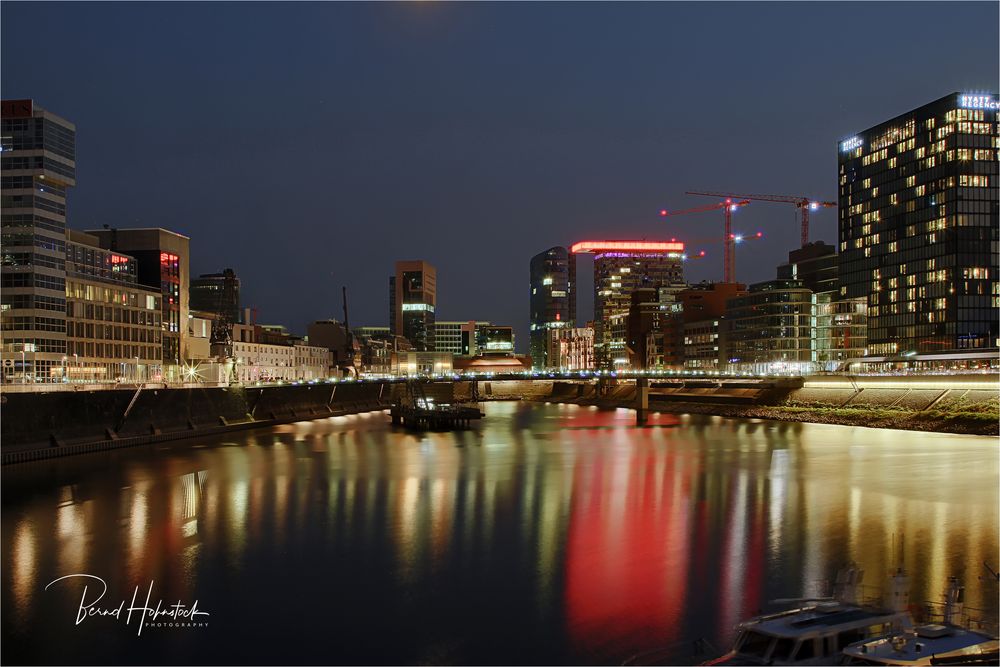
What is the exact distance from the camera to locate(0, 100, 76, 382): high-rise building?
7956 cm

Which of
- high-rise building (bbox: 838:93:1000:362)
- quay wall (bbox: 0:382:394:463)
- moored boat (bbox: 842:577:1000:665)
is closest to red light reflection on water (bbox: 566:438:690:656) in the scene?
moored boat (bbox: 842:577:1000:665)

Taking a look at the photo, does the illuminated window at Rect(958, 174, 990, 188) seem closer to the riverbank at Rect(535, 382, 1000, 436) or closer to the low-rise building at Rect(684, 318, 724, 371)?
the low-rise building at Rect(684, 318, 724, 371)

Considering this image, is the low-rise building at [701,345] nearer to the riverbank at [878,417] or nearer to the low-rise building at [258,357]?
the riverbank at [878,417]

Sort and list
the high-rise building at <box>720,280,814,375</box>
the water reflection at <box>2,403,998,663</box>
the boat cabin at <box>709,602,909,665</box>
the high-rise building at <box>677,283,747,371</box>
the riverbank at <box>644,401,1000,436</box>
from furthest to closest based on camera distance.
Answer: the high-rise building at <box>677,283,747,371</box> → the high-rise building at <box>720,280,814,375</box> → the riverbank at <box>644,401,1000,436</box> → the water reflection at <box>2,403,998,663</box> → the boat cabin at <box>709,602,909,665</box>

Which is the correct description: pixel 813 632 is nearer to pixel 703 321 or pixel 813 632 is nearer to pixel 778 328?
pixel 778 328

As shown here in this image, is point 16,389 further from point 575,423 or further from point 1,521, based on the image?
point 575,423

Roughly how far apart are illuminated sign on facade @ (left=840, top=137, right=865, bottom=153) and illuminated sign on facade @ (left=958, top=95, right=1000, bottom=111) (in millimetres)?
22989

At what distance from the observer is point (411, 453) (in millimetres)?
66562

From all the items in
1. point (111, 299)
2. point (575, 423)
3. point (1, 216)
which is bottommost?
point (575, 423)

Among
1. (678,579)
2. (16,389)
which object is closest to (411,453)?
(16,389)

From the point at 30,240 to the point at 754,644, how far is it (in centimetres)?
8103

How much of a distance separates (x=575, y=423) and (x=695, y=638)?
264 ft

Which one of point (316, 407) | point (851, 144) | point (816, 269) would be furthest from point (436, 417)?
point (816, 269)

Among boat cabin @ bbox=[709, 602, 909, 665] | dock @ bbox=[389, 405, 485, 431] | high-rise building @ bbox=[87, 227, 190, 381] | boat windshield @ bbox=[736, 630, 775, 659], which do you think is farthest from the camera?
high-rise building @ bbox=[87, 227, 190, 381]
